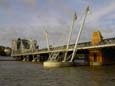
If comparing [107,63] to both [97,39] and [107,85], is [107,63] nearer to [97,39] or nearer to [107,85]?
[97,39]

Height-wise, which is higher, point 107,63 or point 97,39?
point 97,39

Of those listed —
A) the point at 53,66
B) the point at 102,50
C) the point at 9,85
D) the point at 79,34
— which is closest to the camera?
the point at 9,85

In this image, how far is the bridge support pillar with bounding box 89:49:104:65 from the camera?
463ft

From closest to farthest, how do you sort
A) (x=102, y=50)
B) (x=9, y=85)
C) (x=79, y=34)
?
(x=9, y=85), (x=79, y=34), (x=102, y=50)

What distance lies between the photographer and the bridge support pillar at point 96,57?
463ft

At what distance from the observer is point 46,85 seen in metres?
60.1

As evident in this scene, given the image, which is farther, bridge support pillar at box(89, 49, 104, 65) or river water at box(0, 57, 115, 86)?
bridge support pillar at box(89, 49, 104, 65)

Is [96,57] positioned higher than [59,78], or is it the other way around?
[59,78]

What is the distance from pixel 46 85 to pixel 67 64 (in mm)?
62302

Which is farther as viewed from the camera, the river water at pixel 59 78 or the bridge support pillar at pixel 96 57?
the bridge support pillar at pixel 96 57

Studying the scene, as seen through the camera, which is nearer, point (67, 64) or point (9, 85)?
point (9, 85)

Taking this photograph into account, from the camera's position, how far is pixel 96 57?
145875mm

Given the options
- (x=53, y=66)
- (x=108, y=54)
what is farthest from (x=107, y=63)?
(x=53, y=66)

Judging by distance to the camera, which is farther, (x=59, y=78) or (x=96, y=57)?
(x=96, y=57)
